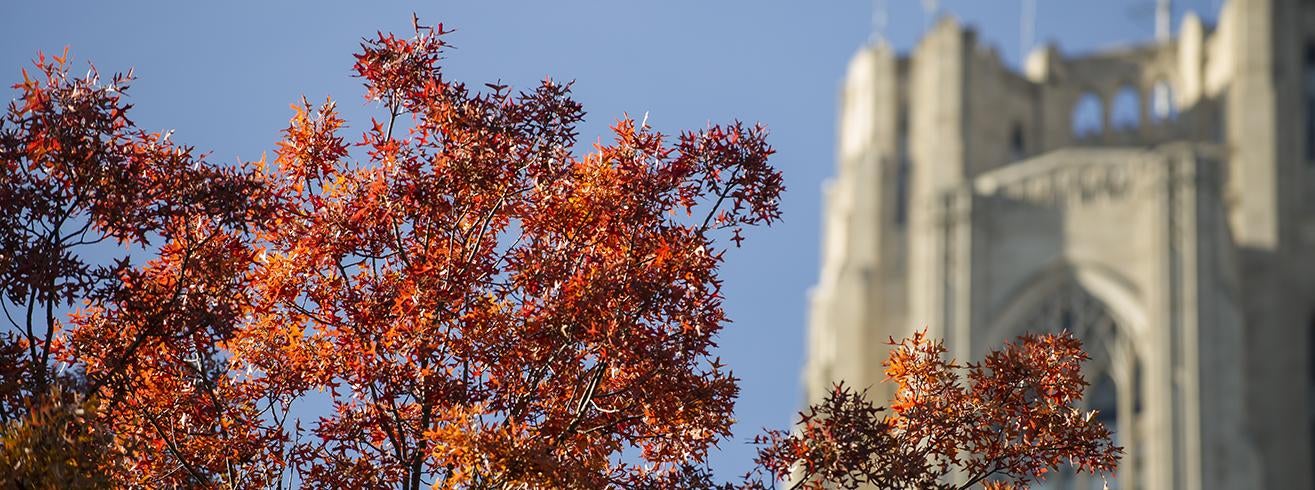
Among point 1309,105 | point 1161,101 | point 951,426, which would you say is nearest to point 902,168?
point 1161,101

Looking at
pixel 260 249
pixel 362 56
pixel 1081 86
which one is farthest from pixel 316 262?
pixel 1081 86

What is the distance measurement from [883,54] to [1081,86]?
21.2ft

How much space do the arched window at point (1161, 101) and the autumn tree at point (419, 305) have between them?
6116cm

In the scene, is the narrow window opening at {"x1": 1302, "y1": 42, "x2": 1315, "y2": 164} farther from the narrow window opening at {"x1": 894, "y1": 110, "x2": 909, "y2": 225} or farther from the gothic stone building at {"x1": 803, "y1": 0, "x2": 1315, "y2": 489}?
the narrow window opening at {"x1": 894, "y1": 110, "x2": 909, "y2": 225}

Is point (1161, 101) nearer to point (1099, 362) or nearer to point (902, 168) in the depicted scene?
point (902, 168)

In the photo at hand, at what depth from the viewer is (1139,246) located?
63.3 m

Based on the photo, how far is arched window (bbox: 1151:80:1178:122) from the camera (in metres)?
73.5

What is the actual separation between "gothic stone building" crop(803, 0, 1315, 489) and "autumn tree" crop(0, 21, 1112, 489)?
46709 millimetres

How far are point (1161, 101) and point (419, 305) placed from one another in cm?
6333

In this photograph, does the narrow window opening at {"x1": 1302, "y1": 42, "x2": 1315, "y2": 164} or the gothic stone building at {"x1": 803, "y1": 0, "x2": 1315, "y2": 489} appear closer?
the gothic stone building at {"x1": 803, "y1": 0, "x2": 1315, "y2": 489}

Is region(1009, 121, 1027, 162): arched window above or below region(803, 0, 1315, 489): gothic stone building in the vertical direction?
above

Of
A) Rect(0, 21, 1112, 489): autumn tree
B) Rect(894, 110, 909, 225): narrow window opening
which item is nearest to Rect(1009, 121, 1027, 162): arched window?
Rect(894, 110, 909, 225): narrow window opening

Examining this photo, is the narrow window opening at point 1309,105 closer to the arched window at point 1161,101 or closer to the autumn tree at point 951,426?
the arched window at point 1161,101

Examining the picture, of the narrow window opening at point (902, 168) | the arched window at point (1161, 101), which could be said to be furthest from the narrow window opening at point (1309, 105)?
the narrow window opening at point (902, 168)
